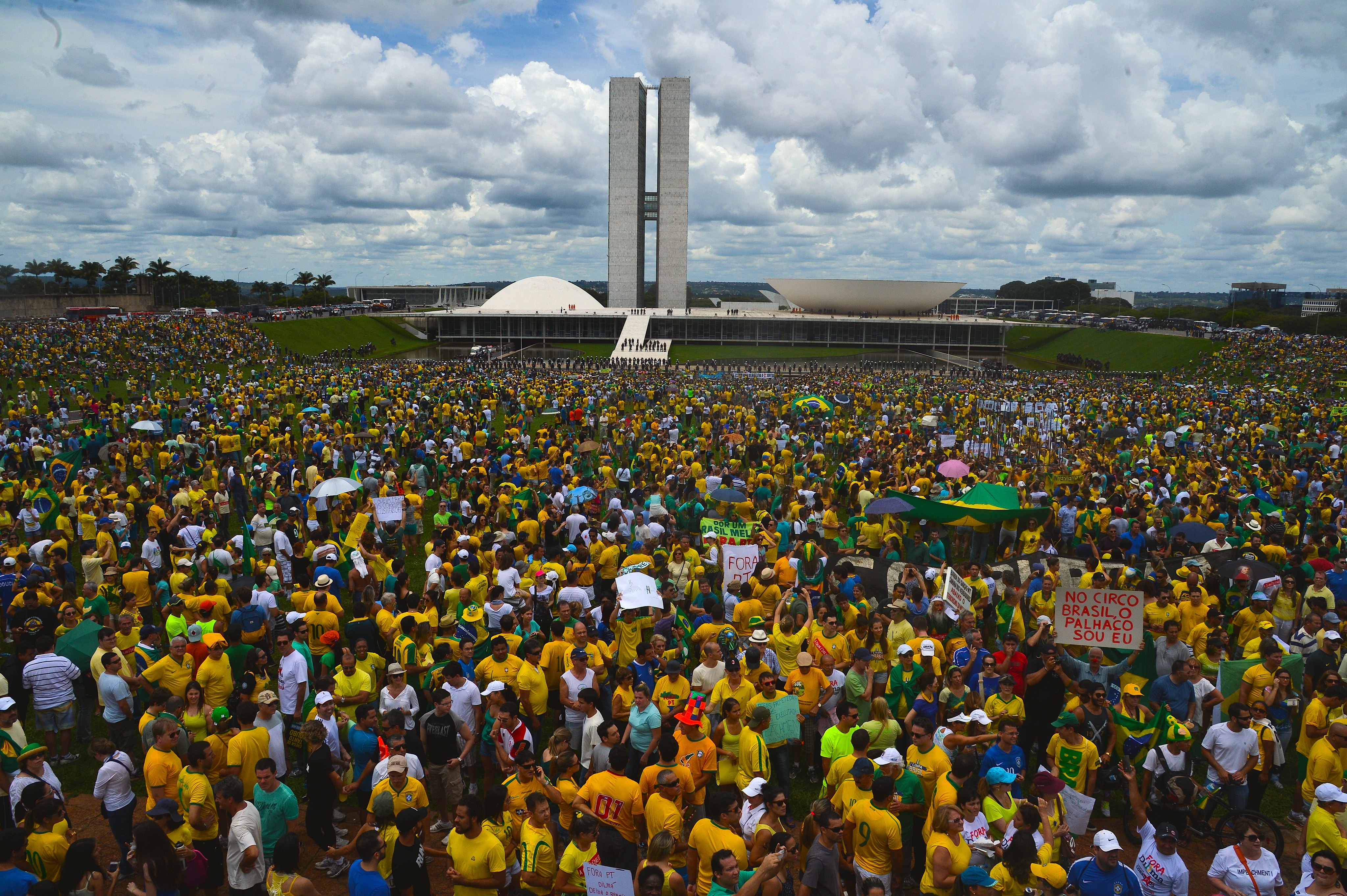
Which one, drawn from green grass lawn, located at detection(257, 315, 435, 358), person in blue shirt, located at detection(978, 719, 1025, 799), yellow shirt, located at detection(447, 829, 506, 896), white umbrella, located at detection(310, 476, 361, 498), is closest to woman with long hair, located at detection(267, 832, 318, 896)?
yellow shirt, located at detection(447, 829, 506, 896)

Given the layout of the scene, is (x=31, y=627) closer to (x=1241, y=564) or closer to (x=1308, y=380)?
(x=1241, y=564)

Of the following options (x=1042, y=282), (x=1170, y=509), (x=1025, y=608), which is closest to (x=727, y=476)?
Answer: (x=1025, y=608)

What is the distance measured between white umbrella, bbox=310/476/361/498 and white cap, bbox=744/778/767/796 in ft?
28.3

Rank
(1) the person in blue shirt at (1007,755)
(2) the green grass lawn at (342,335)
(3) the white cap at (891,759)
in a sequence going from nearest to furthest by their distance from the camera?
(3) the white cap at (891,759), (1) the person in blue shirt at (1007,755), (2) the green grass lawn at (342,335)

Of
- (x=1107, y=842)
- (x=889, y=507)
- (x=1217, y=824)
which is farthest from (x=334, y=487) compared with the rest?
(x=1217, y=824)

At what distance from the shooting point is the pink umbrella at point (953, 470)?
1455cm

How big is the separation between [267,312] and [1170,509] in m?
69.5

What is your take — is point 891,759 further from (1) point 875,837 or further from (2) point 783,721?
(2) point 783,721

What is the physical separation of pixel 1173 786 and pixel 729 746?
3.10 m

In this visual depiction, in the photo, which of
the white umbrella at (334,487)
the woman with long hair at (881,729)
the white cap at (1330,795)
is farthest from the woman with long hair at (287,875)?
the white umbrella at (334,487)

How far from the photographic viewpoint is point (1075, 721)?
230 inches

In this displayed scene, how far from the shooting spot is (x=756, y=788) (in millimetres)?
4793

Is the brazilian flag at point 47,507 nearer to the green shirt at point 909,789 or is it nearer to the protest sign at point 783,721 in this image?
the protest sign at point 783,721

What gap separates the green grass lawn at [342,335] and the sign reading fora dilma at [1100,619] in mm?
52482
